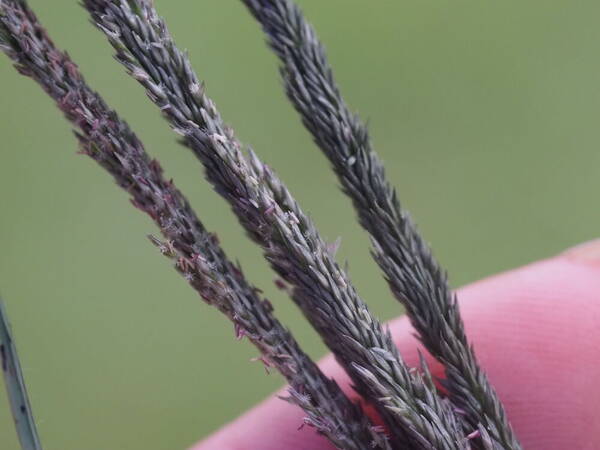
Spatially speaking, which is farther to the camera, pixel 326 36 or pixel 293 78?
pixel 326 36

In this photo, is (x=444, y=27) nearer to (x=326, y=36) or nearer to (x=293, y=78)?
(x=326, y=36)

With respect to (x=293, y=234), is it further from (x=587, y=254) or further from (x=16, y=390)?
(x=587, y=254)

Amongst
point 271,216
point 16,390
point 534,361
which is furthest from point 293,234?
point 534,361

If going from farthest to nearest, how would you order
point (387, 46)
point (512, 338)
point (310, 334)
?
point (387, 46) < point (310, 334) < point (512, 338)

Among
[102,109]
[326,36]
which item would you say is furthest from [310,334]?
[102,109]

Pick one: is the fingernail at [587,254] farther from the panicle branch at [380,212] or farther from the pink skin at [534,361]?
the panicle branch at [380,212]
